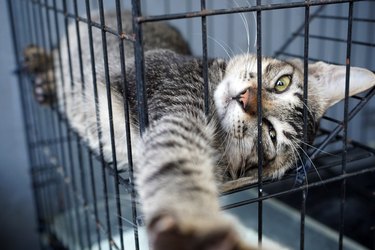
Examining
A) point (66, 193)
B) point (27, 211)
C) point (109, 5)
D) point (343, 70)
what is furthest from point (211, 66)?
point (27, 211)

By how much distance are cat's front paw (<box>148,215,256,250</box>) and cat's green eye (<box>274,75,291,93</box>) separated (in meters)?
0.57

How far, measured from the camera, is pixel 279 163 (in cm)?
98

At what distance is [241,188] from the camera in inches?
34.0

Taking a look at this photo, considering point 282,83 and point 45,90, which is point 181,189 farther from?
point 45,90

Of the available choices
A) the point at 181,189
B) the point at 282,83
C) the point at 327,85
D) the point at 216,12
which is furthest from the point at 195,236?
the point at 327,85

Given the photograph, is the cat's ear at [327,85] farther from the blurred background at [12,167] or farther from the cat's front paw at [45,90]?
the blurred background at [12,167]

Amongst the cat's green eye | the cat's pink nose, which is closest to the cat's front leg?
the cat's pink nose

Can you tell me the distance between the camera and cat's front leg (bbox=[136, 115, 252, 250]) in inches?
19.4

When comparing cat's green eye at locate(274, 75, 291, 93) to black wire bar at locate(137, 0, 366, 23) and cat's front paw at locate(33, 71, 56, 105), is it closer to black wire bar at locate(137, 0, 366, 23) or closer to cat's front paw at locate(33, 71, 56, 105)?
black wire bar at locate(137, 0, 366, 23)

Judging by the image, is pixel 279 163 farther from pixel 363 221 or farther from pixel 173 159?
pixel 363 221

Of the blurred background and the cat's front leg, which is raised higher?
the cat's front leg

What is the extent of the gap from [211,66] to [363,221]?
0.87 metres

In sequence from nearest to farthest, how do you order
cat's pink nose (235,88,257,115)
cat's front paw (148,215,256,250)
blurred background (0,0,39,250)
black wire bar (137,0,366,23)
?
cat's front paw (148,215,256,250) < black wire bar (137,0,366,23) < cat's pink nose (235,88,257,115) < blurred background (0,0,39,250)

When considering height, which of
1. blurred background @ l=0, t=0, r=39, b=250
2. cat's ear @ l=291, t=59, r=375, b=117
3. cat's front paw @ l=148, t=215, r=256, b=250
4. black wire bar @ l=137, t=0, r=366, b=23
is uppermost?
black wire bar @ l=137, t=0, r=366, b=23
